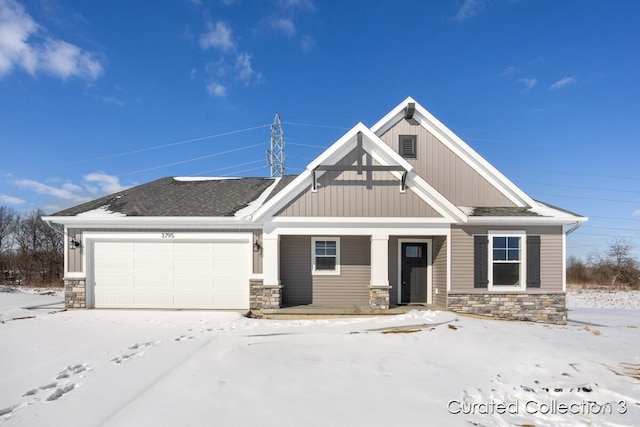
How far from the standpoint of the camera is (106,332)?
7.44 meters

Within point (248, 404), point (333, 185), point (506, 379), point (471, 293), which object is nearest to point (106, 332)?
point (248, 404)

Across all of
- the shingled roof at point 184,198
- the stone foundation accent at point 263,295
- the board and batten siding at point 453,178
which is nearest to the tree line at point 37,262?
the shingled roof at point 184,198

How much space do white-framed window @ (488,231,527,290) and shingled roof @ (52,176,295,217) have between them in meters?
7.39

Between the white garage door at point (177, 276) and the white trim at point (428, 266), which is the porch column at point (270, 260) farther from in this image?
the white trim at point (428, 266)

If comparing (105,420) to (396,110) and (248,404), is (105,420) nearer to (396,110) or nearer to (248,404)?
(248,404)

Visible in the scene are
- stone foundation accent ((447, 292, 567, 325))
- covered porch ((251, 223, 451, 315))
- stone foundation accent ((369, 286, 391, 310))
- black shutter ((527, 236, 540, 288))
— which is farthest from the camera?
covered porch ((251, 223, 451, 315))

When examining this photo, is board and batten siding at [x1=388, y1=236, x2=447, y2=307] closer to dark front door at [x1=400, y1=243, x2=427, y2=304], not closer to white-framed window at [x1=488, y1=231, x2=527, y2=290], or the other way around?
dark front door at [x1=400, y1=243, x2=427, y2=304]

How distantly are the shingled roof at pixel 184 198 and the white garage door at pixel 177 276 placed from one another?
1.02 meters

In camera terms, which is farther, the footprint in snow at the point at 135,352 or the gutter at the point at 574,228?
the gutter at the point at 574,228

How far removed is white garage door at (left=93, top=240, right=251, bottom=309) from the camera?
10.4 m

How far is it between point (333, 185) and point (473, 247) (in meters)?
4.58

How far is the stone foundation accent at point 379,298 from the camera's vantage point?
31.8ft

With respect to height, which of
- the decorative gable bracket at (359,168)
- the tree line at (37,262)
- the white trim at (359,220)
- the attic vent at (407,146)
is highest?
the attic vent at (407,146)

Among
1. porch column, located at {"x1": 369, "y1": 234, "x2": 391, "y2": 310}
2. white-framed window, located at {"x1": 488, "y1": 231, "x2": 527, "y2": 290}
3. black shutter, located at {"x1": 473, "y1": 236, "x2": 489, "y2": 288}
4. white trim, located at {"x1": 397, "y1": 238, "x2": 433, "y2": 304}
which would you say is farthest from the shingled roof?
white-framed window, located at {"x1": 488, "y1": 231, "x2": 527, "y2": 290}
